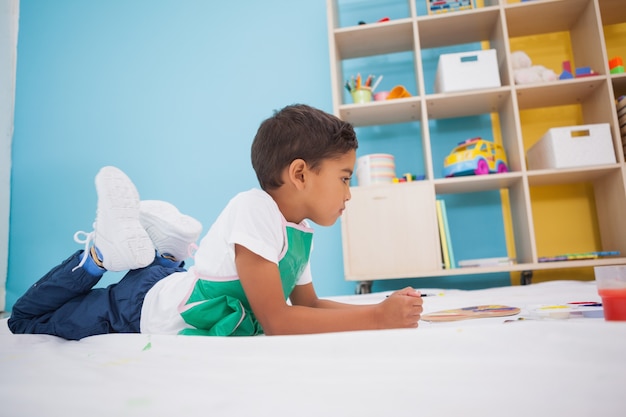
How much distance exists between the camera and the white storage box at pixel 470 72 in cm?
200

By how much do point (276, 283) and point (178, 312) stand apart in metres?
0.23

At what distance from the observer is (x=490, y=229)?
2.21 m

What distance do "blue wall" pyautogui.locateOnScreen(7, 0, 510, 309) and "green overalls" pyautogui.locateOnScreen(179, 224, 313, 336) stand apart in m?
1.59

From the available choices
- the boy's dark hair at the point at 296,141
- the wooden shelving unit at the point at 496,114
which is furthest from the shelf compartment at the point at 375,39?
the boy's dark hair at the point at 296,141

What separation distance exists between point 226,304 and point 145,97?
212 cm

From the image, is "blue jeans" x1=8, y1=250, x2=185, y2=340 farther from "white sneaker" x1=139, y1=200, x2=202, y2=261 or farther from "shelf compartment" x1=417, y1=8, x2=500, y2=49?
"shelf compartment" x1=417, y1=8, x2=500, y2=49

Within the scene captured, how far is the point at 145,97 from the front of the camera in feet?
8.70

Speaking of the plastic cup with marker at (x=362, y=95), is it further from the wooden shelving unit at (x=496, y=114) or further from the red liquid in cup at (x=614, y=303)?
the red liquid in cup at (x=614, y=303)

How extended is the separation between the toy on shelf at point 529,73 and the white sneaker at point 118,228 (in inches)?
69.6

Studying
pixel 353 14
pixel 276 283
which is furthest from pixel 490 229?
pixel 276 283

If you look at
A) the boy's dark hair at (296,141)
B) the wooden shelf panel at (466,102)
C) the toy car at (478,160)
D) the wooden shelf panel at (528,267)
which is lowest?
the wooden shelf panel at (528,267)

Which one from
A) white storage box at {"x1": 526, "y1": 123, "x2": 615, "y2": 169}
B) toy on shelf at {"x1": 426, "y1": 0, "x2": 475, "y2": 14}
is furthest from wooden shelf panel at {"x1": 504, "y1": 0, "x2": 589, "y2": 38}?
white storage box at {"x1": 526, "y1": 123, "x2": 615, "y2": 169}

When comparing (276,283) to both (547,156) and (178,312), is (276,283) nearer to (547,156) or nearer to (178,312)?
(178,312)

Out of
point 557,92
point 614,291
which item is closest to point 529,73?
point 557,92
